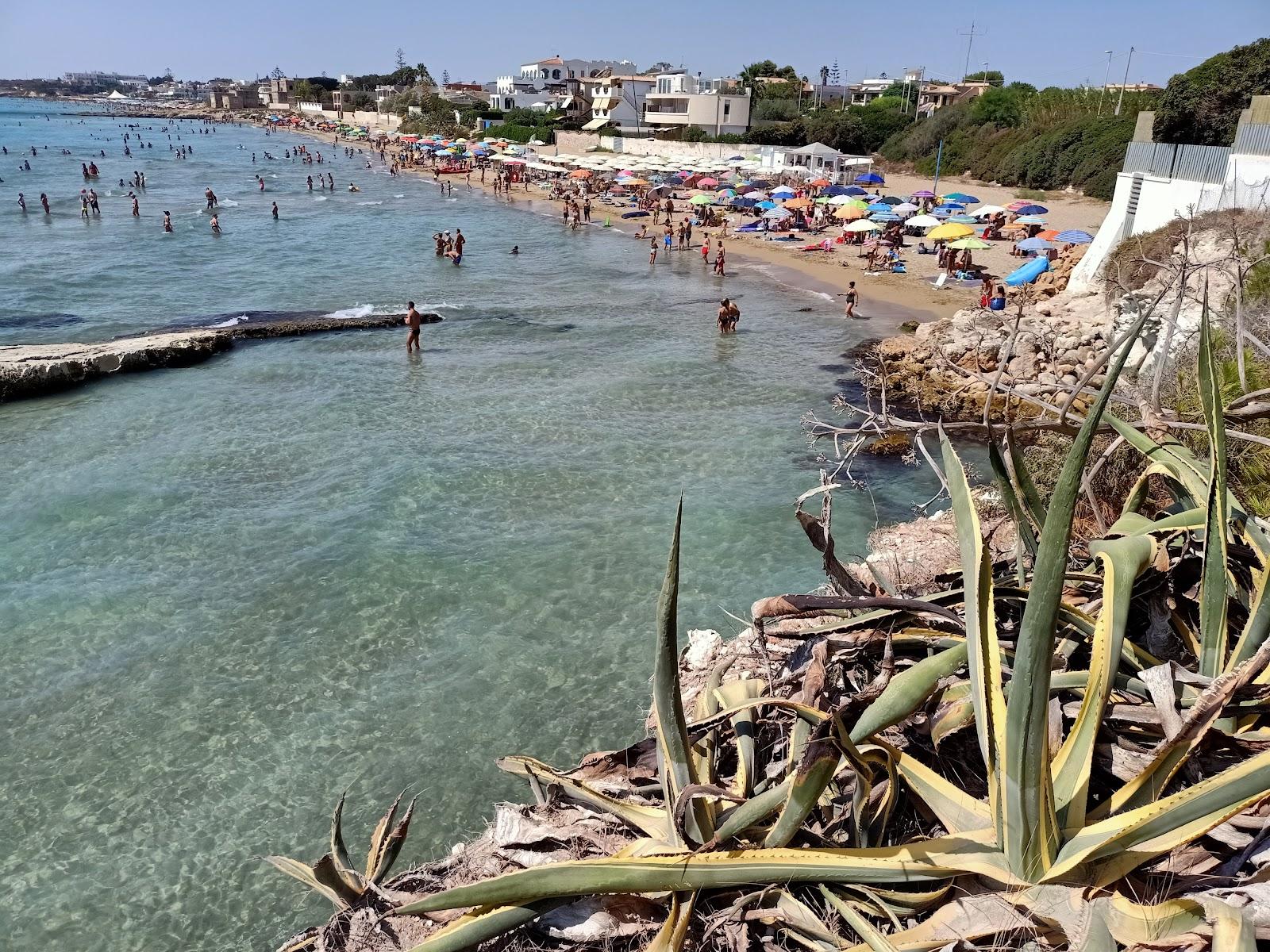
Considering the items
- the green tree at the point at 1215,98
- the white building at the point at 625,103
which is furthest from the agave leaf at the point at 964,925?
the white building at the point at 625,103

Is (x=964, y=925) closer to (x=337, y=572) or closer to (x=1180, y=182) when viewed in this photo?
(x=337, y=572)

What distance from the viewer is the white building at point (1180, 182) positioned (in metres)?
16.8

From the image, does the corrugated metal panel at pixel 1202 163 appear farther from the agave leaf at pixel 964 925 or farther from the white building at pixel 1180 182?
the agave leaf at pixel 964 925

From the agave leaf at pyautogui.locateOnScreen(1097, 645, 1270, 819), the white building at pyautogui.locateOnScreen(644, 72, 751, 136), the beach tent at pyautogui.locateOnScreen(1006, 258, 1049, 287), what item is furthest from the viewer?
the white building at pyautogui.locateOnScreen(644, 72, 751, 136)

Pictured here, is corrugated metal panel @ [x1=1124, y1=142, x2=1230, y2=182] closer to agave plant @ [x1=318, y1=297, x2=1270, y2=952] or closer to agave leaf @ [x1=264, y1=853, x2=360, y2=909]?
agave plant @ [x1=318, y1=297, x2=1270, y2=952]

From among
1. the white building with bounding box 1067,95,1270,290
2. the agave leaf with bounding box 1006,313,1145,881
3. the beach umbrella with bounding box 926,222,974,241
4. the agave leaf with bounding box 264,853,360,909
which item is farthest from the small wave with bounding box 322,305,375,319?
the agave leaf with bounding box 1006,313,1145,881

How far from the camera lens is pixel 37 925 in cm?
613

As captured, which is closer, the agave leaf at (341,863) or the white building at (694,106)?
the agave leaf at (341,863)

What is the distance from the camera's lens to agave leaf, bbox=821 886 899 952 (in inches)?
99.9

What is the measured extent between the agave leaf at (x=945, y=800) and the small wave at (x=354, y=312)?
78.3 feet

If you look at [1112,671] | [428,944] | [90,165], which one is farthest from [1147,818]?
[90,165]

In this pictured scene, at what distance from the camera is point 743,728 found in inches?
140

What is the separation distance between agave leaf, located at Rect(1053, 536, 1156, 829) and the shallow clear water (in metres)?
5.19

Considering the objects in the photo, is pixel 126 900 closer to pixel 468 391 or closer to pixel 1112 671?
pixel 1112 671
